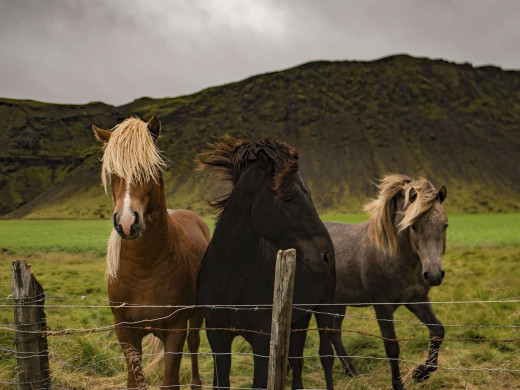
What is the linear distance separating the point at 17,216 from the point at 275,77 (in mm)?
86769

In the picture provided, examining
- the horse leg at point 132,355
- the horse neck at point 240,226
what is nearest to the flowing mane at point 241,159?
the horse neck at point 240,226

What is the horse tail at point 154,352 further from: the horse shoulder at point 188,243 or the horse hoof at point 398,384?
the horse hoof at point 398,384

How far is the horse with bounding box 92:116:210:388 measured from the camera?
3.09 m

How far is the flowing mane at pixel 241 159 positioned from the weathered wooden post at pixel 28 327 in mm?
1626

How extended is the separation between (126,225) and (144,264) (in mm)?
766

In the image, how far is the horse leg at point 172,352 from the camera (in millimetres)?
3414

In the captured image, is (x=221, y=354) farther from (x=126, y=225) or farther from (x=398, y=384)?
(x=398, y=384)

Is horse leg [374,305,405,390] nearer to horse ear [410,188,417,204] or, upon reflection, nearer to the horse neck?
horse ear [410,188,417,204]

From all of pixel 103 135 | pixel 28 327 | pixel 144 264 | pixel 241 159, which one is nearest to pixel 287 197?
pixel 241 159

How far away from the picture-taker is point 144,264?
11.0ft

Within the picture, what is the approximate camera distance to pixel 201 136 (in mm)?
120688

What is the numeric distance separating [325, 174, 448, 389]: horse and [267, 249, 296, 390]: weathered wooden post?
2.18 metres

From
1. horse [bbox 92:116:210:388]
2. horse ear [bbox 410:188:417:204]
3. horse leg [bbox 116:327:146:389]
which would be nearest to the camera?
horse [bbox 92:116:210:388]

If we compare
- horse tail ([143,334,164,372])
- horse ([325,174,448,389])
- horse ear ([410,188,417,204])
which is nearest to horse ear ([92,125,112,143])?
horse tail ([143,334,164,372])
